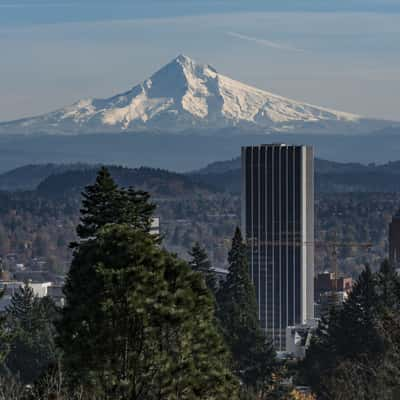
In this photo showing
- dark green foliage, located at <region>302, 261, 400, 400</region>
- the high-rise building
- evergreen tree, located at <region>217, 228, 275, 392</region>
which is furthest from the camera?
the high-rise building

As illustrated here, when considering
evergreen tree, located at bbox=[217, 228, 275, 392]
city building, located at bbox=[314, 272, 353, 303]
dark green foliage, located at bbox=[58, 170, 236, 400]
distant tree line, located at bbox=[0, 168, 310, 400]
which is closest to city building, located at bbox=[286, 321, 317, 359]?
evergreen tree, located at bbox=[217, 228, 275, 392]

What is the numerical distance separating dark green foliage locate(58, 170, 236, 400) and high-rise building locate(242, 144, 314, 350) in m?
106

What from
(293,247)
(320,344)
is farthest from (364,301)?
(293,247)

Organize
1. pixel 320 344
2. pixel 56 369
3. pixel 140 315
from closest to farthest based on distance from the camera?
pixel 140 315, pixel 56 369, pixel 320 344

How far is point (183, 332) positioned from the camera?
83.4ft

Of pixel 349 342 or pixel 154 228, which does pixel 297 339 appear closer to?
pixel 154 228

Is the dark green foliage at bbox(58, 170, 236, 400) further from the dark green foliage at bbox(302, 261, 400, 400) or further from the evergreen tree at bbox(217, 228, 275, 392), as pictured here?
the evergreen tree at bbox(217, 228, 275, 392)

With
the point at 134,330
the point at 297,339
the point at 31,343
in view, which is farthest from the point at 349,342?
the point at 297,339

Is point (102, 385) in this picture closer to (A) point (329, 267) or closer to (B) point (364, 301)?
(B) point (364, 301)

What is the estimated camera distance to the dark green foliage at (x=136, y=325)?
81.6ft

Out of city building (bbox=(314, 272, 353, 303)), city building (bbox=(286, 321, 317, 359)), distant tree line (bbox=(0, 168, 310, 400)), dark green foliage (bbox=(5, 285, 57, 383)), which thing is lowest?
city building (bbox=(286, 321, 317, 359))

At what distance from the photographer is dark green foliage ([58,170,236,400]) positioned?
24.9m

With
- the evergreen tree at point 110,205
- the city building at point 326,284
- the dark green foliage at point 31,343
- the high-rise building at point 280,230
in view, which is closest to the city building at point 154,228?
the evergreen tree at point 110,205

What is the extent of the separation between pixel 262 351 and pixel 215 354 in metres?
34.4
